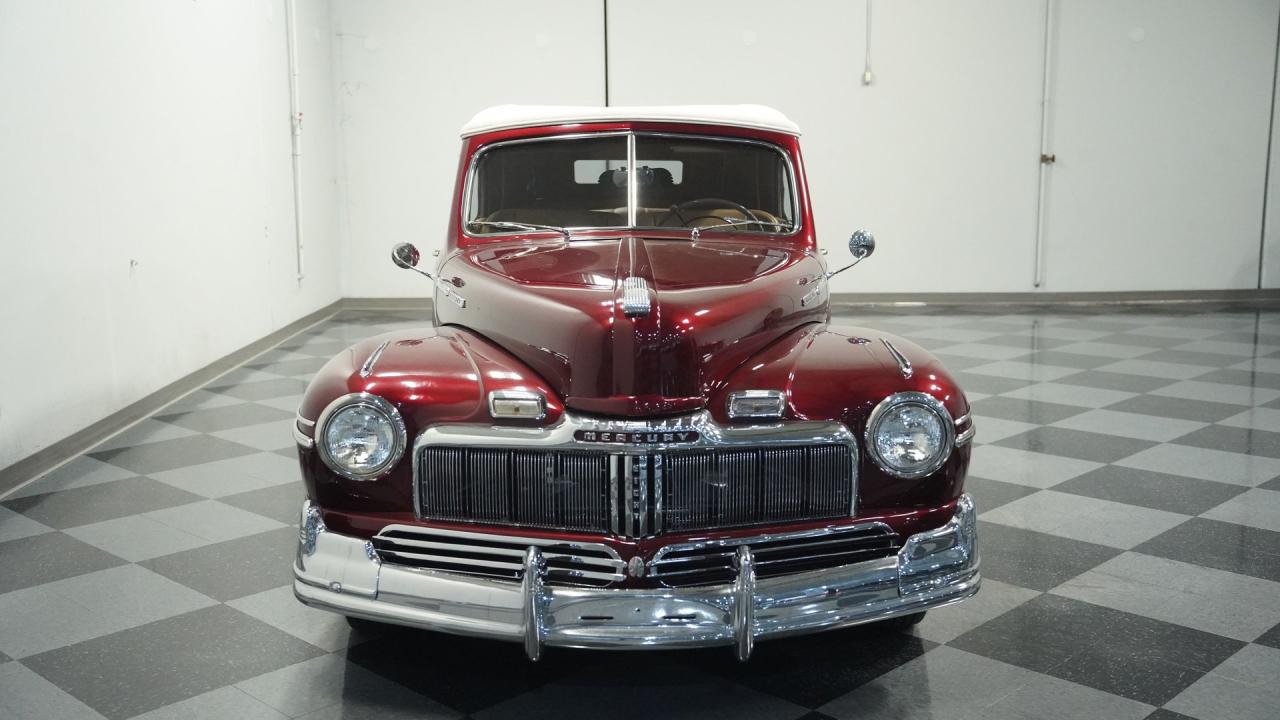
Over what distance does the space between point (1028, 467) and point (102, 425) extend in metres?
4.17

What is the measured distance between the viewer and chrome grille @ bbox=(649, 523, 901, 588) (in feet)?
8.04

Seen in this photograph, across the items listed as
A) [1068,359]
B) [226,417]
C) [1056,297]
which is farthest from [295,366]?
[1056,297]

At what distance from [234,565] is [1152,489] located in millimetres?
3383

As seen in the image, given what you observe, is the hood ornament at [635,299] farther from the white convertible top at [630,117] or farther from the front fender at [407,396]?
the white convertible top at [630,117]

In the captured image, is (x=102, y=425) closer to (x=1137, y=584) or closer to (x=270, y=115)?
(x=270, y=115)

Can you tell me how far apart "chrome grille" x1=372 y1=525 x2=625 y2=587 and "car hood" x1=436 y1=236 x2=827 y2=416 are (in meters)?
0.32

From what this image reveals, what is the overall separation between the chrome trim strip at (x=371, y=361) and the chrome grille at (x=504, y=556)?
39 centimetres

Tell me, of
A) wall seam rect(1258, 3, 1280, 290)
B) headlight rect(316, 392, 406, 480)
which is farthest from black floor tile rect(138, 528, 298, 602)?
wall seam rect(1258, 3, 1280, 290)

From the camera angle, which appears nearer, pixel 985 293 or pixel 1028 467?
pixel 1028 467

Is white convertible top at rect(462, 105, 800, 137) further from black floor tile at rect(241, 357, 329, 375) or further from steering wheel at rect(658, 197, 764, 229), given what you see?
black floor tile at rect(241, 357, 329, 375)

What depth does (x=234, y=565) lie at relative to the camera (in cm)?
343

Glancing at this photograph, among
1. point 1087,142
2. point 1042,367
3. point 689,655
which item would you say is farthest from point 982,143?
point 689,655

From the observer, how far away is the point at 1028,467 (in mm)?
4539

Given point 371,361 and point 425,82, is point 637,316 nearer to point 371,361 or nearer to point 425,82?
point 371,361
